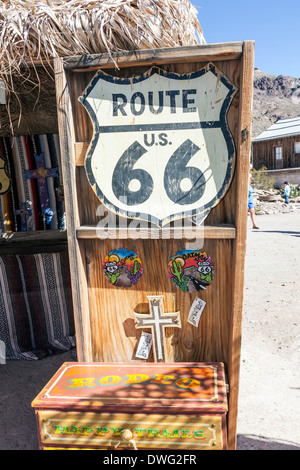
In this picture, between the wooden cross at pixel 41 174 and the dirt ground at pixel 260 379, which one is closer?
the dirt ground at pixel 260 379

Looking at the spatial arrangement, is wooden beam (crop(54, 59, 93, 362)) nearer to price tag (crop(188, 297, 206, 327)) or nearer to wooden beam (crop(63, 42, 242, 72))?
wooden beam (crop(63, 42, 242, 72))

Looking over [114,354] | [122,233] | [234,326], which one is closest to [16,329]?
[114,354]

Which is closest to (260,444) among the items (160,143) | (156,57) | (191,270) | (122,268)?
(191,270)

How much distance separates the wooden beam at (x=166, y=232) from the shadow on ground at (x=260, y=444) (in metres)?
1.77

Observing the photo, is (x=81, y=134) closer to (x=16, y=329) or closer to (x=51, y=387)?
(x=51, y=387)

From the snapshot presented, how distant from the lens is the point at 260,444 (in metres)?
2.99

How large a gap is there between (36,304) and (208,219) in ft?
10.2

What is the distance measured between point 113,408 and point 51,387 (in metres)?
0.51

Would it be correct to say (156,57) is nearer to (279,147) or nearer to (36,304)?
(36,304)

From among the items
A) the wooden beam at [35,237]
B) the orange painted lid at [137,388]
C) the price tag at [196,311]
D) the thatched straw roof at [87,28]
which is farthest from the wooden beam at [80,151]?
the wooden beam at [35,237]

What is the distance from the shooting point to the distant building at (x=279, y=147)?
31.5 metres

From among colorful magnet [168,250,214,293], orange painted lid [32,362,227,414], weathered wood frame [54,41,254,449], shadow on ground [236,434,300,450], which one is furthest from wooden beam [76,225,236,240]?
shadow on ground [236,434,300,450]

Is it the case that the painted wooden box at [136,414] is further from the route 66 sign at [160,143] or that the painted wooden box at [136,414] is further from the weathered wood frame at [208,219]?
the route 66 sign at [160,143]

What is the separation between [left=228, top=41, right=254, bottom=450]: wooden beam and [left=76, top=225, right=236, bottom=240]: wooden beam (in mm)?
103
